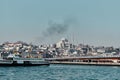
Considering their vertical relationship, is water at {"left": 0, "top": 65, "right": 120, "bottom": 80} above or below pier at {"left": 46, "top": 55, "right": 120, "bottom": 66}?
below

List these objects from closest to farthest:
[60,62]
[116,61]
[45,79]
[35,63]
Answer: [45,79] → [35,63] → [116,61] → [60,62]

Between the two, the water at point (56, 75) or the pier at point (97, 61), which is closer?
the water at point (56, 75)

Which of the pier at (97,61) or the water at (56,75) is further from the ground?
the pier at (97,61)

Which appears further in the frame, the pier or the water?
the pier

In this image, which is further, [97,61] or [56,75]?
[97,61]

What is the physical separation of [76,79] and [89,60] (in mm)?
110541

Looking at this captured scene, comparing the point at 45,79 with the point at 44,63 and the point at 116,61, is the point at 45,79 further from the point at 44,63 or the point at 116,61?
the point at 116,61

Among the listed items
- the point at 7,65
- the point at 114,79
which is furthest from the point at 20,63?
Answer: the point at 114,79

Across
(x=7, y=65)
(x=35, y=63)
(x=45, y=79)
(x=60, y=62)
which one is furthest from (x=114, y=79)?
(x=60, y=62)

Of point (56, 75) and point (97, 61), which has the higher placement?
point (97, 61)

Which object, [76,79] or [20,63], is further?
[20,63]

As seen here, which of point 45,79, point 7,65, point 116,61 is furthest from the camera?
point 116,61

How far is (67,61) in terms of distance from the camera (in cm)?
18125

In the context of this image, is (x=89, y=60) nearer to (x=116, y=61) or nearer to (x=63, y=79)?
(x=116, y=61)
